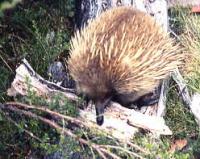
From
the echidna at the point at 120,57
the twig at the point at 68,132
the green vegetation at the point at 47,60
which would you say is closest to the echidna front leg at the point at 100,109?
the echidna at the point at 120,57

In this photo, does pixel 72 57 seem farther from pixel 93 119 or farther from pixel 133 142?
pixel 133 142

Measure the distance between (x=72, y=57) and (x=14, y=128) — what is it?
618 mm

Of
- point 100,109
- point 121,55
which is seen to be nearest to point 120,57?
point 121,55

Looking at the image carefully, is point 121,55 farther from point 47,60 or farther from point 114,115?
point 47,60

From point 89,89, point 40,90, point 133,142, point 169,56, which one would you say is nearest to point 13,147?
point 40,90

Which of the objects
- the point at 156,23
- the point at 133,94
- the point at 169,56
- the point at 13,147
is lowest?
the point at 13,147

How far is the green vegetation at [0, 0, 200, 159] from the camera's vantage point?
10.2 ft

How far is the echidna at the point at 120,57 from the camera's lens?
3.10m

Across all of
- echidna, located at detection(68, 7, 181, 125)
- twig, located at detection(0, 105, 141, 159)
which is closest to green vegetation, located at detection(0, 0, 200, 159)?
twig, located at detection(0, 105, 141, 159)

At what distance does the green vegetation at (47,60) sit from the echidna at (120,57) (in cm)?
22

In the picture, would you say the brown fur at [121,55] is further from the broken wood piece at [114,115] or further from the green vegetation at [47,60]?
the green vegetation at [47,60]

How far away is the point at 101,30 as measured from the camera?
10.7 feet

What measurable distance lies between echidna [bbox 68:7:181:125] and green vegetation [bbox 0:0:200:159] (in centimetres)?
22

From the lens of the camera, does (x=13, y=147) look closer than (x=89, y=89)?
No
